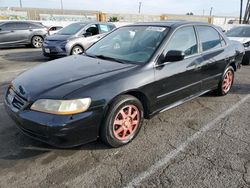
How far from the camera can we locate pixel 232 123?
4.09 metres

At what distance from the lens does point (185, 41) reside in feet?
13.6

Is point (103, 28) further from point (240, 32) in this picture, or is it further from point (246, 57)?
point (246, 57)

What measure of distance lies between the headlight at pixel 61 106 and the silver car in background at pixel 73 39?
658 centimetres

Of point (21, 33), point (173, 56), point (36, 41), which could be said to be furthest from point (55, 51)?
point (173, 56)

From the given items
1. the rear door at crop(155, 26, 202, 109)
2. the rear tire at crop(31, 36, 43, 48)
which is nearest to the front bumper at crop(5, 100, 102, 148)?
the rear door at crop(155, 26, 202, 109)

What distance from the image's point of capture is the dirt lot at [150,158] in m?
2.66

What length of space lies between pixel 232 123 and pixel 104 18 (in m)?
26.1

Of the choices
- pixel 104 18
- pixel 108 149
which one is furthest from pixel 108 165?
pixel 104 18

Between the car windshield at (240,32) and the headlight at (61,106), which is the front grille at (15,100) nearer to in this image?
the headlight at (61,106)

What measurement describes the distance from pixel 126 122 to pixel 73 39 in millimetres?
Answer: 6676

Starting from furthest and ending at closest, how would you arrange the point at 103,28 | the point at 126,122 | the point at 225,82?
the point at 103,28 < the point at 225,82 < the point at 126,122

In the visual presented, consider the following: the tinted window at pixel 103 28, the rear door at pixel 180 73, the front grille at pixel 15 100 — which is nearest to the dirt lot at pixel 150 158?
the rear door at pixel 180 73

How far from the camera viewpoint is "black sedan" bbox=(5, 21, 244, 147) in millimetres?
2801

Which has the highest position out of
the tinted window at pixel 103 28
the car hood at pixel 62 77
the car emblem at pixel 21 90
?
the tinted window at pixel 103 28
